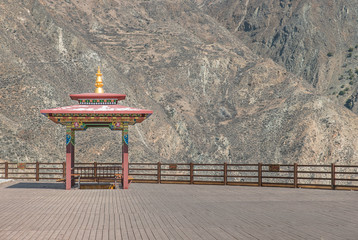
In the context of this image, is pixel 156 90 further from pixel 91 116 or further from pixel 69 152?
pixel 91 116

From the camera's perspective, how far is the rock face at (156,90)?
179 feet

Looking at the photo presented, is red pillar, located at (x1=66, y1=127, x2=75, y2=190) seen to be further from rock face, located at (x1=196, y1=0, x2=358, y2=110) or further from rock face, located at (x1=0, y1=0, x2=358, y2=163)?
rock face, located at (x1=196, y1=0, x2=358, y2=110)

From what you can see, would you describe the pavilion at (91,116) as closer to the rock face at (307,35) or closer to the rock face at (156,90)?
the rock face at (156,90)

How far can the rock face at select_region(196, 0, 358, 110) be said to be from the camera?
120 m

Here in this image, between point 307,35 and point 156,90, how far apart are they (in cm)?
6238

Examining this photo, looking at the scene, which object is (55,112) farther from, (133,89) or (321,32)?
(321,32)

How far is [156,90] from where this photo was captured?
3076 inches

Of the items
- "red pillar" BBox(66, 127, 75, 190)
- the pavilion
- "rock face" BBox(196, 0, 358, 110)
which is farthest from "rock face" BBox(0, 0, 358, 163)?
"rock face" BBox(196, 0, 358, 110)

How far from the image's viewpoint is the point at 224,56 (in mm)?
88375

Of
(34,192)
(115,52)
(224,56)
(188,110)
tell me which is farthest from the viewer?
(224,56)

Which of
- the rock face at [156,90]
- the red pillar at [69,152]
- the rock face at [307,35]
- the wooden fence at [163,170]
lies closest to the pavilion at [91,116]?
the red pillar at [69,152]

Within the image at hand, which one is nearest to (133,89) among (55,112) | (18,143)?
(18,143)

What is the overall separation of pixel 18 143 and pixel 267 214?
127 feet

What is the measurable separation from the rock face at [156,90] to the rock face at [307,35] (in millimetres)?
31906
